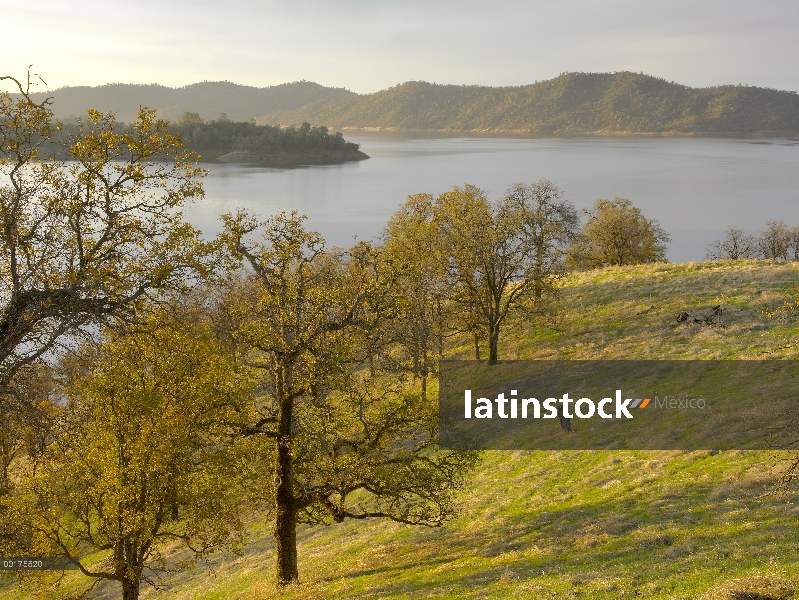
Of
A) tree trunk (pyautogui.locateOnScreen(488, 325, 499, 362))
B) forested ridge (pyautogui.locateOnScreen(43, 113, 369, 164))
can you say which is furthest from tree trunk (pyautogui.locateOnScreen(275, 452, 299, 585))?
forested ridge (pyautogui.locateOnScreen(43, 113, 369, 164))

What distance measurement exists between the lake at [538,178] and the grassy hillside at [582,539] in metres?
43.9

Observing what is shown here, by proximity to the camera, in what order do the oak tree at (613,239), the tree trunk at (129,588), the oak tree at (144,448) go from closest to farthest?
the oak tree at (144,448) < the tree trunk at (129,588) < the oak tree at (613,239)

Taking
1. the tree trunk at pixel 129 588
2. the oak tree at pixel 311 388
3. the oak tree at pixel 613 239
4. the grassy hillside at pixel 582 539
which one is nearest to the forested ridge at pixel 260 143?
the oak tree at pixel 613 239

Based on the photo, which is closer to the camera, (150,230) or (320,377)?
(150,230)

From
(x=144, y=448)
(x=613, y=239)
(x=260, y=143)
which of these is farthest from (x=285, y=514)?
(x=260, y=143)

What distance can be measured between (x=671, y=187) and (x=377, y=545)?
4489 inches

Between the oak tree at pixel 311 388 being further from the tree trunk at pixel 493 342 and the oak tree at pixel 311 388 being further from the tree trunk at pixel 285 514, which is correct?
the tree trunk at pixel 493 342

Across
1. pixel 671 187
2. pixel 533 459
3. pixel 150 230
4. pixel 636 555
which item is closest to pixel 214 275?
pixel 150 230

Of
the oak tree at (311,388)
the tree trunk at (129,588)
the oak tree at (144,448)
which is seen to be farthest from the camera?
the tree trunk at (129,588)

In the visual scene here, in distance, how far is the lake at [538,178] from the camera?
254 feet

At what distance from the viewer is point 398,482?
15.2 meters

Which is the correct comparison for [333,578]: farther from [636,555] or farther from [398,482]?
[636,555]

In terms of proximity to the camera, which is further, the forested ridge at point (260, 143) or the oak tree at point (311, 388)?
the forested ridge at point (260, 143)

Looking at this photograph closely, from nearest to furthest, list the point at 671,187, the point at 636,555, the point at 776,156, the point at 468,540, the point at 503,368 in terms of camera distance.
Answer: the point at 636,555 < the point at 468,540 < the point at 503,368 < the point at 671,187 < the point at 776,156
